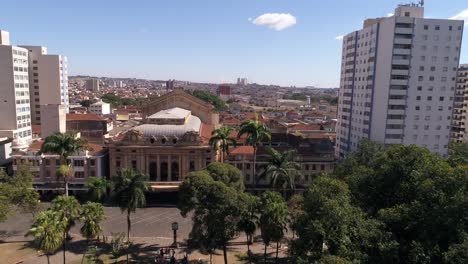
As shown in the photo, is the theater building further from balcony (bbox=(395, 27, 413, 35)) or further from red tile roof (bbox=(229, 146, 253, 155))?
balcony (bbox=(395, 27, 413, 35))

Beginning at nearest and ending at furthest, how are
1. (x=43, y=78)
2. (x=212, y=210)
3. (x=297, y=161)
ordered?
(x=212, y=210)
(x=297, y=161)
(x=43, y=78)

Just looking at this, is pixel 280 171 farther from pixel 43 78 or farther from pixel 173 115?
pixel 43 78

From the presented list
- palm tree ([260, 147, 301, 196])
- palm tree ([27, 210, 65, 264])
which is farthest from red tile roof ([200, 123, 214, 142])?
palm tree ([27, 210, 65, 264])

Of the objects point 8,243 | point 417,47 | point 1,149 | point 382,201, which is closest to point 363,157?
point 382,201

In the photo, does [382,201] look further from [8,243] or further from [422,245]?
[8,243]

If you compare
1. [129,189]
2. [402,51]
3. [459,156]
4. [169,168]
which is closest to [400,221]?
[459,156]

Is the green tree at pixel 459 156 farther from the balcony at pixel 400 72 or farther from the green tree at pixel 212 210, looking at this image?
the balcony at pixel 400 72
